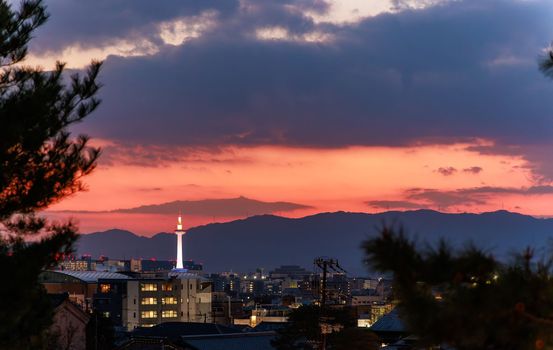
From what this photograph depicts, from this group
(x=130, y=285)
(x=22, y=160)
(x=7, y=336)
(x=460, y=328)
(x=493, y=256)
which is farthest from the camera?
(x=130, y=285)

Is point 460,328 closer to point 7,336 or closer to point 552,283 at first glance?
point 552,283

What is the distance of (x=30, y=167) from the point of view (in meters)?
14.1

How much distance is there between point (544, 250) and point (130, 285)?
89616 millimetres

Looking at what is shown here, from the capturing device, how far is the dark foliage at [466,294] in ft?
19.0

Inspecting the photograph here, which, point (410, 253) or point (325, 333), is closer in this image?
point (410, 253)

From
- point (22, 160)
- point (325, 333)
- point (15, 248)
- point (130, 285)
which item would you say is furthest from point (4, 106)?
point (130, 285)

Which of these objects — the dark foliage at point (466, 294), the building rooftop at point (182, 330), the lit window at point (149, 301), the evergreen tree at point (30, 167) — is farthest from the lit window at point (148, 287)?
the dark foliage at point (466, 294)

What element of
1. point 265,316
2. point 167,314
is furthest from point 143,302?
point 265,316

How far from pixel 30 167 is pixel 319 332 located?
20.3m

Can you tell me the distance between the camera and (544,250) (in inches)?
249

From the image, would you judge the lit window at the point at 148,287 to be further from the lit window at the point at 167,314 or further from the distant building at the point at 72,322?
the distant building at the point at 72,322

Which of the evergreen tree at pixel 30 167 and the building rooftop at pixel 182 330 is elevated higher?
the evergreen tree at pixel 30 167

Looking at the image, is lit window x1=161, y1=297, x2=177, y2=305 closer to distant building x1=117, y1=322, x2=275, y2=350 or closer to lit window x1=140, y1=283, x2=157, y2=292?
lit window x1=140, y1=283, x2=157, y2=292

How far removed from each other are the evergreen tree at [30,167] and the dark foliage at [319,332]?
18.0m
